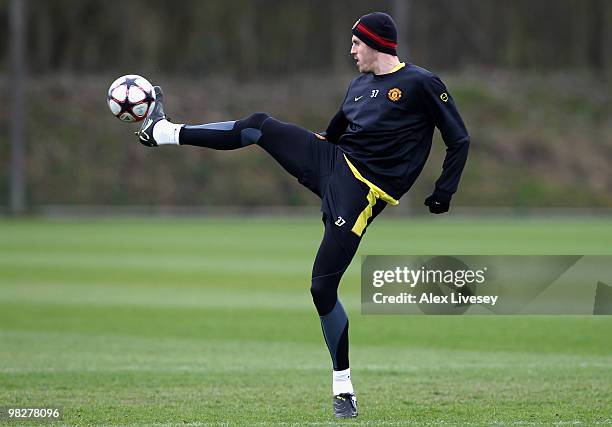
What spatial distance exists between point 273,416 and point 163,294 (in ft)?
30.8

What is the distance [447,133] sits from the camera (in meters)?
7.12

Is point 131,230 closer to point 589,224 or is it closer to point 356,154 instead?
point 589,224

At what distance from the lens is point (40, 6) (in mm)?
54375

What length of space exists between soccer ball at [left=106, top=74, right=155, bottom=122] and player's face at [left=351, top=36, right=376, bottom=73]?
1.46 meters

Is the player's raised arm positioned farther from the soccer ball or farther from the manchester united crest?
the soccer ball

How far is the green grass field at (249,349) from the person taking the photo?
7.64 m

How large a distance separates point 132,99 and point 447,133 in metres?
2.16

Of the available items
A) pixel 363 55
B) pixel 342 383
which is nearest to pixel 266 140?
pixel 363 55

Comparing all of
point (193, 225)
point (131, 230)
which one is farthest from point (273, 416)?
point (193, 225)

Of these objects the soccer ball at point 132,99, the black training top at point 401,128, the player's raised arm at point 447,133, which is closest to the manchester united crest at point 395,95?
the black training top at point 401,128

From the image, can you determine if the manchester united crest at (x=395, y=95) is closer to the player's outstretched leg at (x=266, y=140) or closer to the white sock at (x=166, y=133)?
the player's outstretched leg at (x=266, y=140)

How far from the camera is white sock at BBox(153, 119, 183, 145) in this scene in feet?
24.3

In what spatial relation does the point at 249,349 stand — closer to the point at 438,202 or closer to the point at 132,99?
the point at 132,99

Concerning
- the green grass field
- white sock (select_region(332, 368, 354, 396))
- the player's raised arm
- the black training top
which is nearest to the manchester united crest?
the black training top
